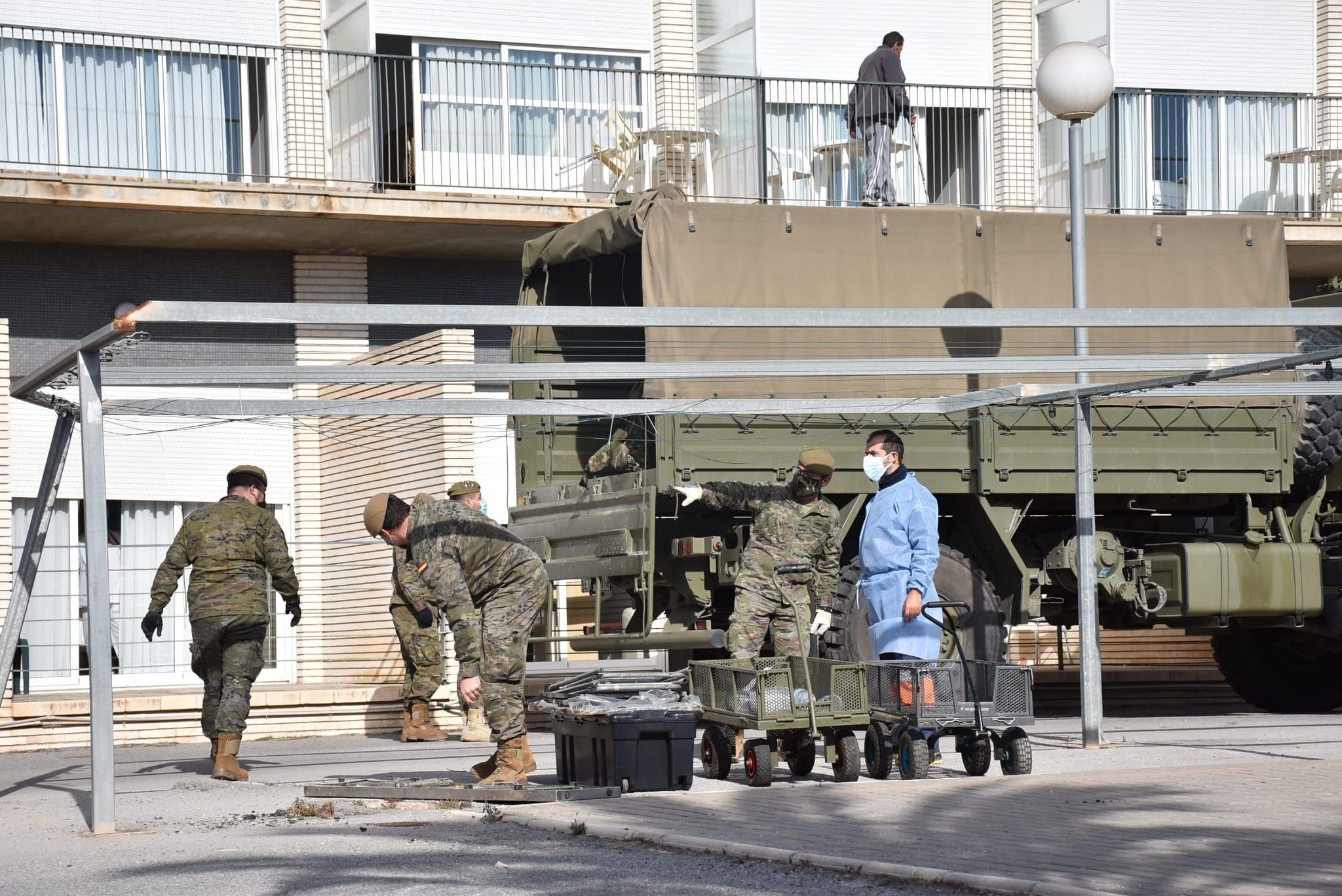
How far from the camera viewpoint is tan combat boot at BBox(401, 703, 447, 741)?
48.6 ft

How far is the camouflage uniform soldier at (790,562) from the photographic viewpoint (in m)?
11.5

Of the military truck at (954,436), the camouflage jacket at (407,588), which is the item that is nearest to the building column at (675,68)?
the military truck at (954,436)

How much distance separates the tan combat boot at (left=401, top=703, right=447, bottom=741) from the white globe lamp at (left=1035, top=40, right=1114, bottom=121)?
640 centimetres

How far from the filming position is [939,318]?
9461mm

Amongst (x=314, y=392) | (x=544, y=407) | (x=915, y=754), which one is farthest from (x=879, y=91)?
(x=915, y=754)

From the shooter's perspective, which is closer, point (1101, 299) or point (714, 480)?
point (714, 480)

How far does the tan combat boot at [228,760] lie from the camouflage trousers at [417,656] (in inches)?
136

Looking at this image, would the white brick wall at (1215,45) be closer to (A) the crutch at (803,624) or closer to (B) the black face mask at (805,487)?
(B) the black face mask at (805,487)

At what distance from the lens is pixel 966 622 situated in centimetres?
1301

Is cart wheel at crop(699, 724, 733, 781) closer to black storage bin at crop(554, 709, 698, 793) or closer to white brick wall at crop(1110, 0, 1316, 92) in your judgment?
black storage bin at crop(554, 709, 698, 793)

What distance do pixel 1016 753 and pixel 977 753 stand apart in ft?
0.66

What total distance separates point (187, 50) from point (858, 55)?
25.9 ft

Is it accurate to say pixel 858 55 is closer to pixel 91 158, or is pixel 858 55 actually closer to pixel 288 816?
pixel 91 158

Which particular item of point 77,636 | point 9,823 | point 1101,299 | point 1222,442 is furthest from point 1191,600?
point 77,636
